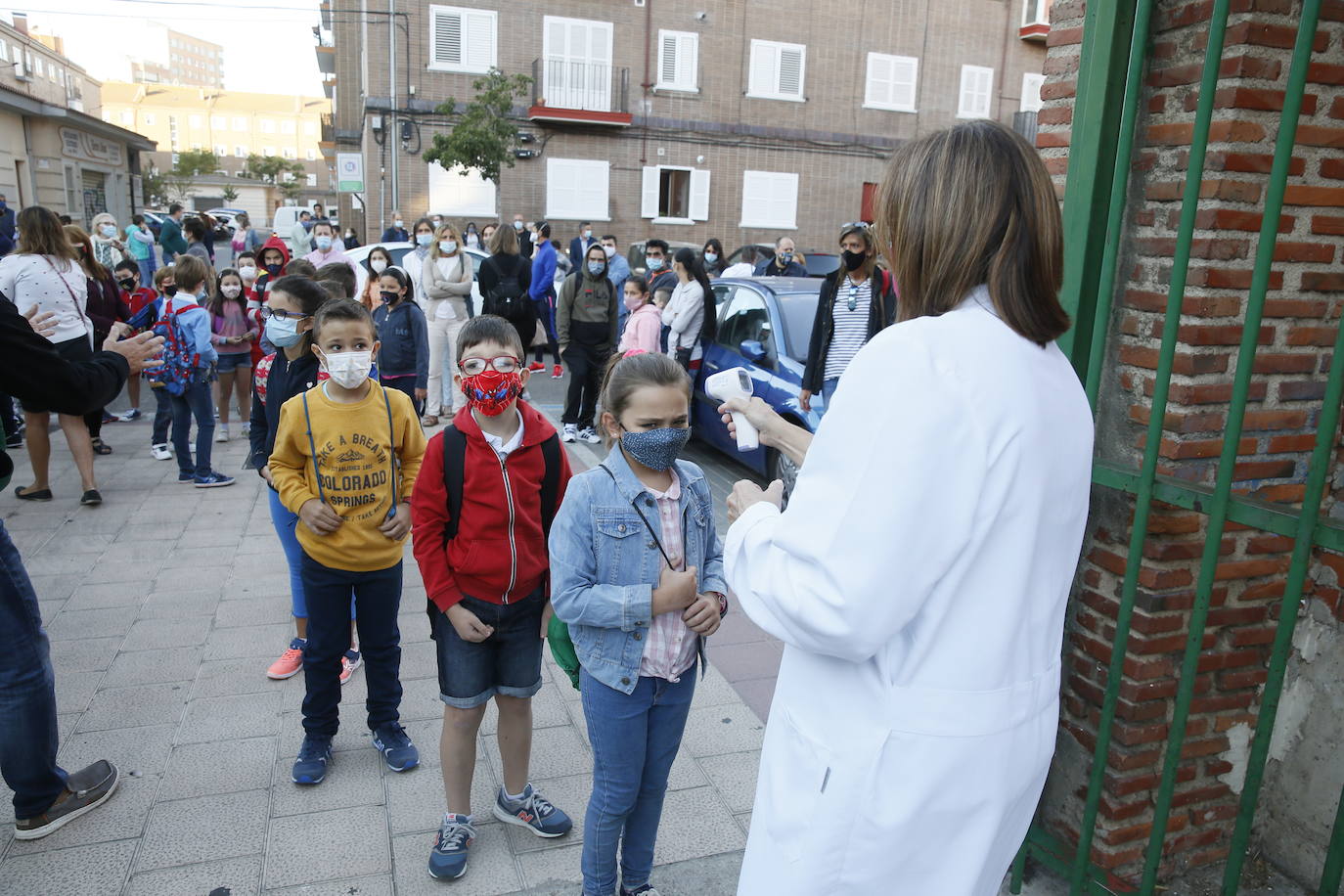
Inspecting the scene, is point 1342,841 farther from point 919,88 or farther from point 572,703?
point 919,88

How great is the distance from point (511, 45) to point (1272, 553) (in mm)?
25284

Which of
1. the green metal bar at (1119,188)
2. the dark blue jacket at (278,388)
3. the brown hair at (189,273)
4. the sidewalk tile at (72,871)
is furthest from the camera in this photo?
the brown hair at (189,273)

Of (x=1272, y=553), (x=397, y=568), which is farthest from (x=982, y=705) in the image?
(x=397, y=568)

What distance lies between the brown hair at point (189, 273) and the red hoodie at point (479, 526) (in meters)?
5.24

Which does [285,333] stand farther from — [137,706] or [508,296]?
[508,296]

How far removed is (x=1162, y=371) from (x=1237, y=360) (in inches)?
6.0

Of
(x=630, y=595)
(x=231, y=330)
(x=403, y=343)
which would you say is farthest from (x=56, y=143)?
(x=630, y=595)

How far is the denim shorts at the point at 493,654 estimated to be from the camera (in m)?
2.85

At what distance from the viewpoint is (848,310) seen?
6.35 metres

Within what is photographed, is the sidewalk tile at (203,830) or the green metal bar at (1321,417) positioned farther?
the sidewalk tile at (203,830)

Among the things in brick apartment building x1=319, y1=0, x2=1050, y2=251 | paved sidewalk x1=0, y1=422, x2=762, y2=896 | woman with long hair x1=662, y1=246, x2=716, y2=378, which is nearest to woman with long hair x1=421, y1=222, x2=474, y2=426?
woman with long hair x1=662, y1=246, x2=716, y2=378

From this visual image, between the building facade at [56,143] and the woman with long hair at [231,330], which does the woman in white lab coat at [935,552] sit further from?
the building facade at [56,143]

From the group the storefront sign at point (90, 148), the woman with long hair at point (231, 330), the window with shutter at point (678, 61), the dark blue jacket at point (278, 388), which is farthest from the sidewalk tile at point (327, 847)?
the storefront sign at point (90, 148)

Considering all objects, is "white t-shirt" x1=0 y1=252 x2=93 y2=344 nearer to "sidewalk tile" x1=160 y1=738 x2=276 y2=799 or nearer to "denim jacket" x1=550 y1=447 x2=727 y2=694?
"sidewalk tile" x1=160 y1=738 x2=276 y2=799
